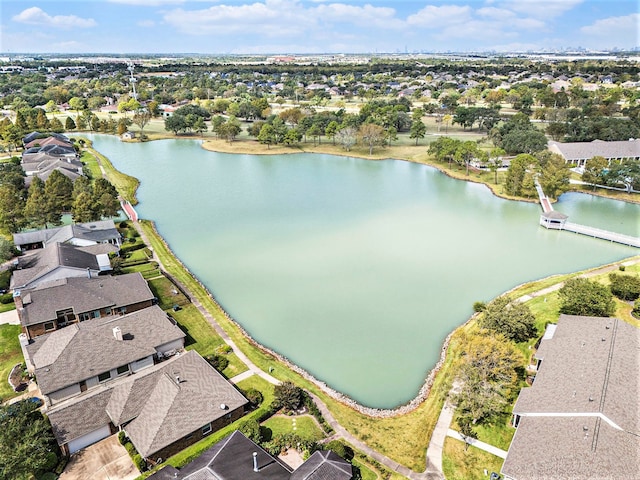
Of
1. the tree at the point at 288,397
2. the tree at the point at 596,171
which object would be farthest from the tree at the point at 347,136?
the tree at the point at 288,397

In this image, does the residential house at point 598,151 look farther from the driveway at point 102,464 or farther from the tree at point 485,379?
the driveway at point 102,464

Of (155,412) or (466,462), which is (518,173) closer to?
A: (466,462)

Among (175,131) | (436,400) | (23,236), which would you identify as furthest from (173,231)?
(175,131)

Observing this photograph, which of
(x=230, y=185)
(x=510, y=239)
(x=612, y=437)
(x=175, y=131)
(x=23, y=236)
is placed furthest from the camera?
(x=175, y=131)

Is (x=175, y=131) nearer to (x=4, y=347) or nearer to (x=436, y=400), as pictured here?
(x=4, y=347)

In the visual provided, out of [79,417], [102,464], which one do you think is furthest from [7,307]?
[102,464]

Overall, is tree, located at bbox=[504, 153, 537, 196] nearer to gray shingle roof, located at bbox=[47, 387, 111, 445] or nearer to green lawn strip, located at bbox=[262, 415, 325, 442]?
green lawn strip, located at bbox=[262, 415, 325, 442]
